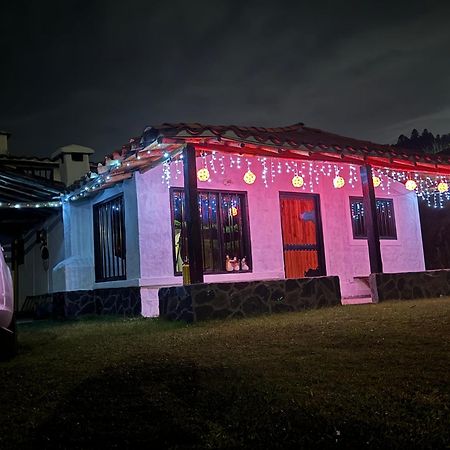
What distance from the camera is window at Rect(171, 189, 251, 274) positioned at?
10383 mm

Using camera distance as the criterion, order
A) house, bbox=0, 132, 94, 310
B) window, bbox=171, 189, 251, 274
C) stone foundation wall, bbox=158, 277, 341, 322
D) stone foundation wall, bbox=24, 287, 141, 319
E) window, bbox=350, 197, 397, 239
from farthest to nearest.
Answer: window, bbox=350, 197, 397, 239
house, bbox=0, 132, 94, 310
window, bbox=171, 189, 251, 274
stone foundation wall, bbox=24, 287, 141, 319
stone foundation wall, bbox=158, 277, 341, 322

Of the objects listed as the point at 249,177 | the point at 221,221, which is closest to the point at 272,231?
the point at 221,221

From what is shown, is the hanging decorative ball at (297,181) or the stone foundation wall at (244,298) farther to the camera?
the hanging decorative ball at (297,181)

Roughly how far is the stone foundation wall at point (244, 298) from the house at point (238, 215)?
0.38 metres

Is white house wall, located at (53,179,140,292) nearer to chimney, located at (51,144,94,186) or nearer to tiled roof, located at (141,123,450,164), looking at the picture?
chimney, located at (51,144,94,186)

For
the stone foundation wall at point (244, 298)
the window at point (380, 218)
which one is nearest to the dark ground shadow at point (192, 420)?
the stone foundation wall at point (244, 298)

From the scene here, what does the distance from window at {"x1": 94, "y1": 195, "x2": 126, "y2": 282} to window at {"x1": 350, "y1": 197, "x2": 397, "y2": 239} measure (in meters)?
5.67

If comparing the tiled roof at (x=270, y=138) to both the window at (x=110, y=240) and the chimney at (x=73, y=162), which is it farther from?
the chimney at (x=73, y=162)

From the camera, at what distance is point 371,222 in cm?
991

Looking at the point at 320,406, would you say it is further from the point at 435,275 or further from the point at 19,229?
the point at 19,229

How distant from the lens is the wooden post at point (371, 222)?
9680mm

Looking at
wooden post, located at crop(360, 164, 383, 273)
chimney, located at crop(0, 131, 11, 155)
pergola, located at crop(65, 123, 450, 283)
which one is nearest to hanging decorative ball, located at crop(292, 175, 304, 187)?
pergola, located at crop(65, 123, 450, 283)

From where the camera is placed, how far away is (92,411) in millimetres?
3293

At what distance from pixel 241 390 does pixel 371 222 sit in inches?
276
